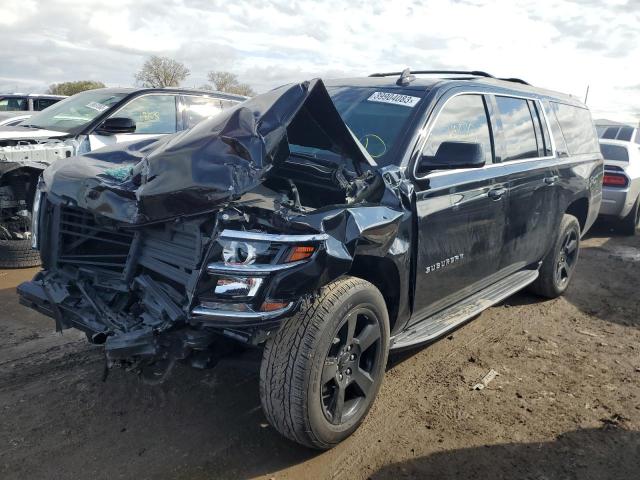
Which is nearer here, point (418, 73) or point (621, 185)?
point (418, 73)

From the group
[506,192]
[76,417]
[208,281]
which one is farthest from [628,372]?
[76,417]

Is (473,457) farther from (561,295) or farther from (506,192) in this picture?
(561,295)

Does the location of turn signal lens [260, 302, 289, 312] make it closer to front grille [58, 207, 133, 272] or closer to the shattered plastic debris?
front grille [58, 207, 133, 272]

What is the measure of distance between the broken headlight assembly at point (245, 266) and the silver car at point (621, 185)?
7.56 meters

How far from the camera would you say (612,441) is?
3152 mm

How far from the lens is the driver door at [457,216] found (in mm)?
3352

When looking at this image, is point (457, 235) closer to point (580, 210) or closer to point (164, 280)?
point (164, 280)

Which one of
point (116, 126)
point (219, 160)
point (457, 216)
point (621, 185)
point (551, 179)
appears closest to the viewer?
point (219, 160)

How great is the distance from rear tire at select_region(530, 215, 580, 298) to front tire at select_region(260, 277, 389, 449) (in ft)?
9.59

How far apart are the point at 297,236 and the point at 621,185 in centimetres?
800

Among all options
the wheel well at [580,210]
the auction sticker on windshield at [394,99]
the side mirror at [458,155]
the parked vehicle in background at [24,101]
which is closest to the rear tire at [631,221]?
the wheel well at [580,210]

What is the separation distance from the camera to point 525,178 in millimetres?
4352

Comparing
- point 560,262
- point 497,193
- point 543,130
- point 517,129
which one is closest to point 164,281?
point 497,193

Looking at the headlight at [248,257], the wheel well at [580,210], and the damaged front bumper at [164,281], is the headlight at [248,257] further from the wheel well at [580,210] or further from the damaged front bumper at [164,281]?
the wheel well at [580,210]
